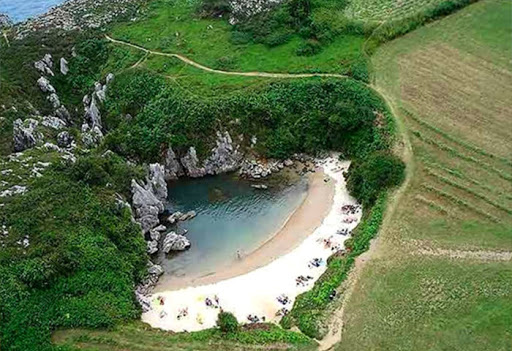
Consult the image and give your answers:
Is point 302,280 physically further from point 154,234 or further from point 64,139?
point 64,139

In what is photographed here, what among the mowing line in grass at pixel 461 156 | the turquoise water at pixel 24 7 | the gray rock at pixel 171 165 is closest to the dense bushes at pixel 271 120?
the gray rock at pixel 171 165

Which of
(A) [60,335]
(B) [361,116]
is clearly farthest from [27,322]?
(B) [361,116]

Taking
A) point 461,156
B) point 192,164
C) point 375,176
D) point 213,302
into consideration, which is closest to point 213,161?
point 192,164

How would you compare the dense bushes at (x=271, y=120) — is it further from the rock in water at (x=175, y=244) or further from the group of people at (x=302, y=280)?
the group of people at (x=302, y=280)

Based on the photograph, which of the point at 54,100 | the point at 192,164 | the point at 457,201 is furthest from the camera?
the point at 54,100

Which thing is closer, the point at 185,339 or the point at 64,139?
the point at 185,339

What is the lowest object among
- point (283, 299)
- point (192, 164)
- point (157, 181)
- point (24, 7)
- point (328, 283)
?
point (283, 299)

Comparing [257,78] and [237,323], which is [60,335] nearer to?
[237,323]
